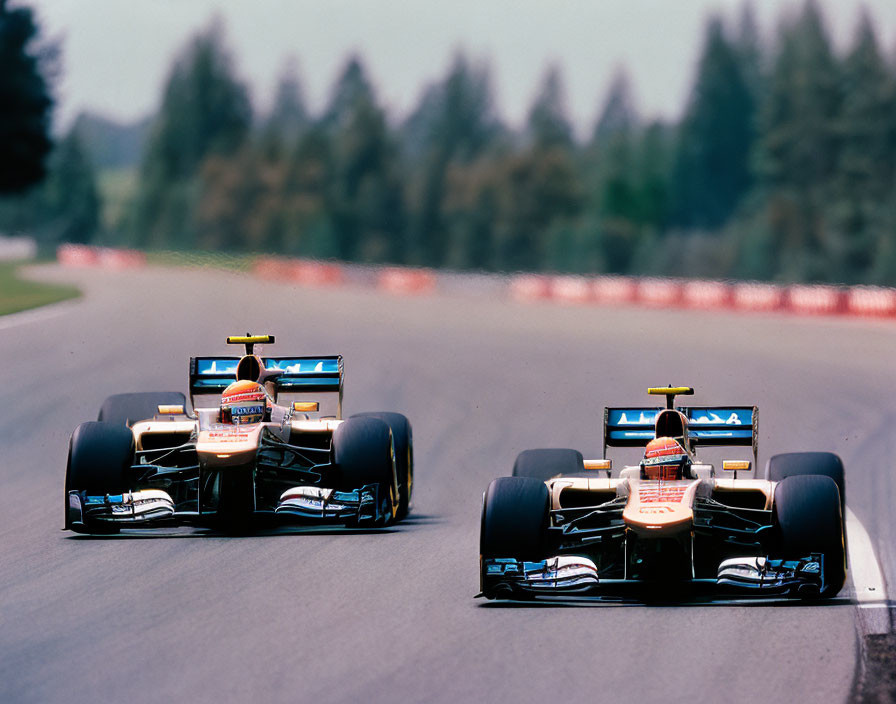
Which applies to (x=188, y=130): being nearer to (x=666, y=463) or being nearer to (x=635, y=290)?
(x=635, y=290)

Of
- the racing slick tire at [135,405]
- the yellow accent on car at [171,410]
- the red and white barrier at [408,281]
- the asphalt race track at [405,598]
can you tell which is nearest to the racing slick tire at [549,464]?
the asphalt race track at [405,598]

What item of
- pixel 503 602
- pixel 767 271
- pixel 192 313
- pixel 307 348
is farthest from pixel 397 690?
pixel 767 271

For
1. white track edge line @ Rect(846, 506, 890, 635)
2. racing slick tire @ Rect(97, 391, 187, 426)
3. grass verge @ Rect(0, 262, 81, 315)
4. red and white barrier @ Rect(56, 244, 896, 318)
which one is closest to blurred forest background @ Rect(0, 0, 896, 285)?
red and white barrier @ Rect(56, 244, 896, 318)

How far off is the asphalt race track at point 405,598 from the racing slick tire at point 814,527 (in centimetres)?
27

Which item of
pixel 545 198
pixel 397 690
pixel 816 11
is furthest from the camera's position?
pixel 545 198

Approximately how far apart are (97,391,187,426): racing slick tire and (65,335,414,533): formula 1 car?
1200 millimetres

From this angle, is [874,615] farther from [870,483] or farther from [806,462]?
[870,483]

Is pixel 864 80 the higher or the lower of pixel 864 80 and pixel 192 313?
the higher

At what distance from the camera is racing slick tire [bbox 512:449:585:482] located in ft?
42.3

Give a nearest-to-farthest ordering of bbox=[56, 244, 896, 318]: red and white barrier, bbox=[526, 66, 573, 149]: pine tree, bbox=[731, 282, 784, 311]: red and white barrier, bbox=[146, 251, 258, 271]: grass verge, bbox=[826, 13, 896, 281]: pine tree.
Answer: bbox=[56, 244, 896, 318]: red and white barrier < bbox=[731, 282, 784, 311]: red and white barrier < bbox=[146, 251, 258, 271]: grass verge < bbox=[826, 13, 896, 281]: pine tree < bbox=[526, 66, 573, 149]: pine tree

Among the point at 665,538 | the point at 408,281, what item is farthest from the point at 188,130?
the point at 665,538

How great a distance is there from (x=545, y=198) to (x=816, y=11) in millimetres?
23597

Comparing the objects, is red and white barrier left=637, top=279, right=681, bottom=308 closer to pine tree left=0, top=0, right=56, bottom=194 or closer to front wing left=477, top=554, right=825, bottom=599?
pine tree left=0, top=0, right=56, bottom=194

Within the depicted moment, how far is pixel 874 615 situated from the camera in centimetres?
991
